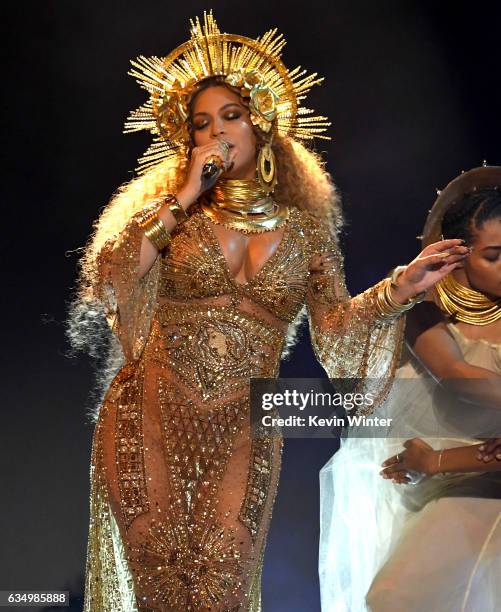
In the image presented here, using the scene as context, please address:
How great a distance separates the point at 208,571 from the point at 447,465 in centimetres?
79

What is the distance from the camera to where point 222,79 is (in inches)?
128

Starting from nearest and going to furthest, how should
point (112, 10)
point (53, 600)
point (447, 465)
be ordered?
point (447, 465) < point (53, 600) < point (112, 10)

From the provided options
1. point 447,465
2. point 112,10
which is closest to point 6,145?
point 112,10

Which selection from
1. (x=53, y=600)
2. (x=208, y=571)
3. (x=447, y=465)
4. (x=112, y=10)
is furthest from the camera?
(x=112, y=10)

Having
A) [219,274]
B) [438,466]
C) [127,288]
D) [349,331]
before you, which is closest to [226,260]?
[219,274]

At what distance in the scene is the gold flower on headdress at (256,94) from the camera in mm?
3207

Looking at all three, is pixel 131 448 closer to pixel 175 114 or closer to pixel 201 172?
pixel 201 172

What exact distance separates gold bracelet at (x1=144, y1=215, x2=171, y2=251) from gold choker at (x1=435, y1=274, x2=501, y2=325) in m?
0.88

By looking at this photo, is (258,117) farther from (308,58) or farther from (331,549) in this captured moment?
(331,549)

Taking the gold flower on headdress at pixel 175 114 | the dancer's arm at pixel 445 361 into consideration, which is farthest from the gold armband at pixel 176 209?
the dancer's arm at pixel 445 361

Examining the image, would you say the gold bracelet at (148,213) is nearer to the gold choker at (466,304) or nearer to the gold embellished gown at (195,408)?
the gold embellished gown at (195,408)

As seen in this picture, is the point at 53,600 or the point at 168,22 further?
the point at 168,22

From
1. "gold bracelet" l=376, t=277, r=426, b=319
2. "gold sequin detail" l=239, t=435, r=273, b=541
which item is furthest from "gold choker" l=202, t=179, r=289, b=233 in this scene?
"gold sequin detail" l=239, t=435, r=273, b=541

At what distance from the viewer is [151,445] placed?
2.93 m
